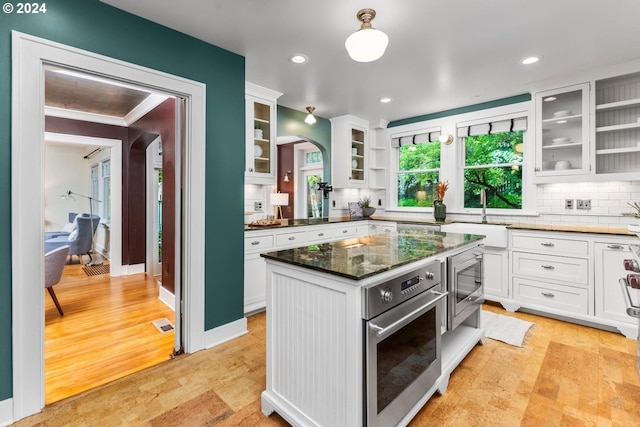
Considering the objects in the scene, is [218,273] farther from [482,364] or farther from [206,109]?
[482,364]

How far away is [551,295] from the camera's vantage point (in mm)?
3227

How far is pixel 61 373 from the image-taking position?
226 cm

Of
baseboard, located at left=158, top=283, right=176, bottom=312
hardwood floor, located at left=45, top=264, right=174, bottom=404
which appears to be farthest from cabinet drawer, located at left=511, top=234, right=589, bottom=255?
baseboard, located at left=158, top=283, right=176, bottom=312

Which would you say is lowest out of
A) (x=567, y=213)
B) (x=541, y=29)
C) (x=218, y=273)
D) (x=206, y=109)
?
(x=218, y=273)

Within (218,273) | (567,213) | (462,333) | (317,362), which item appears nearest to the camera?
(317,362)

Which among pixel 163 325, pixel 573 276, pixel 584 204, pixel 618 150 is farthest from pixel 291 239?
pixel 618 150

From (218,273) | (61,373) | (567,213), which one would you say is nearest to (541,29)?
(567,213)

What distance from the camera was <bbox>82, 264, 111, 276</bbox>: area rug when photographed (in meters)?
5.19

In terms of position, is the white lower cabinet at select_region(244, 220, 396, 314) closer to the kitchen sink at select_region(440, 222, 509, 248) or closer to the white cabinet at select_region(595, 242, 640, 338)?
the kitchen sink at select_region(440, 222, 509, 248)

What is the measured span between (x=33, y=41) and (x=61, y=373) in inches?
88.0

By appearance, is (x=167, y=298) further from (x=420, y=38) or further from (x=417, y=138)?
(x=417, y=138)

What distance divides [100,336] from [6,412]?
3.78 feet

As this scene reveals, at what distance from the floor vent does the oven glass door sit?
236cm

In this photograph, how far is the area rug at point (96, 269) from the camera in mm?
5193
